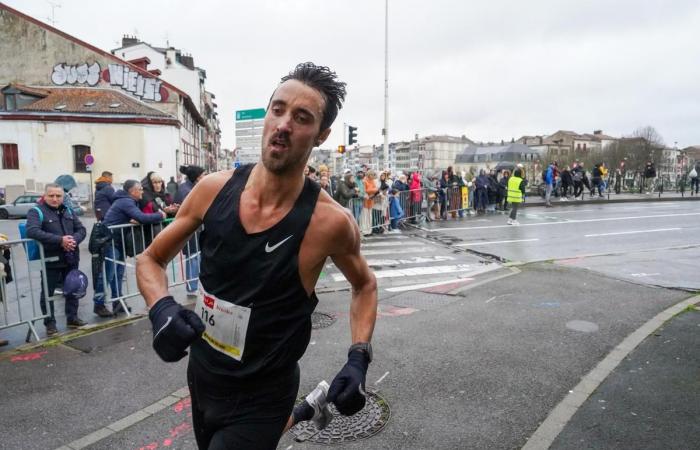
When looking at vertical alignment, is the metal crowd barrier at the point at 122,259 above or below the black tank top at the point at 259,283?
→ below

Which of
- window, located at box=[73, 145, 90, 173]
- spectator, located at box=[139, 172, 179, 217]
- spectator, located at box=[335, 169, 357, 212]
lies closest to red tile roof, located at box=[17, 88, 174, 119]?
window, located at box=[73, 145, 90, 173]

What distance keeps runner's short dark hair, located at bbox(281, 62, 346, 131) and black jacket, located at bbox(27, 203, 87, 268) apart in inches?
200

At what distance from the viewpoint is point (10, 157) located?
100ft

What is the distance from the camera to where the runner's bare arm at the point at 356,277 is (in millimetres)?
2205

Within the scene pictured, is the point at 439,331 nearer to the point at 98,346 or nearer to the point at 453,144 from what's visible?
the point at 98,346

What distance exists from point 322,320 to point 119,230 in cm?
320

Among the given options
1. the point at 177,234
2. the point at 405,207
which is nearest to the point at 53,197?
the point at 177,234

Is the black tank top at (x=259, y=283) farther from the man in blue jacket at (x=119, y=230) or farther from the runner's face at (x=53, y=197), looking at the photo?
the man in blue jacket at (x=119, y=230)

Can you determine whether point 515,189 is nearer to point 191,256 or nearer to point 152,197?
point 191,256

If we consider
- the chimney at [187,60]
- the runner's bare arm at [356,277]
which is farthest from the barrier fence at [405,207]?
the chimney at [187,60]

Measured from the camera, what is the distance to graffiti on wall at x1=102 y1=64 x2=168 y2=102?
114 ft

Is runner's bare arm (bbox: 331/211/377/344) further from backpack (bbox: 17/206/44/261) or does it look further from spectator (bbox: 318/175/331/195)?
spectator (bbox: 318/175/331/195)

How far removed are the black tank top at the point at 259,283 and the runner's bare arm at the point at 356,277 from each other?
8.5 inches

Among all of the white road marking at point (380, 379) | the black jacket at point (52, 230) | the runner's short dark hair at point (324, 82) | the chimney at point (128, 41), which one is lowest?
the white road marking at point (380, 379)
